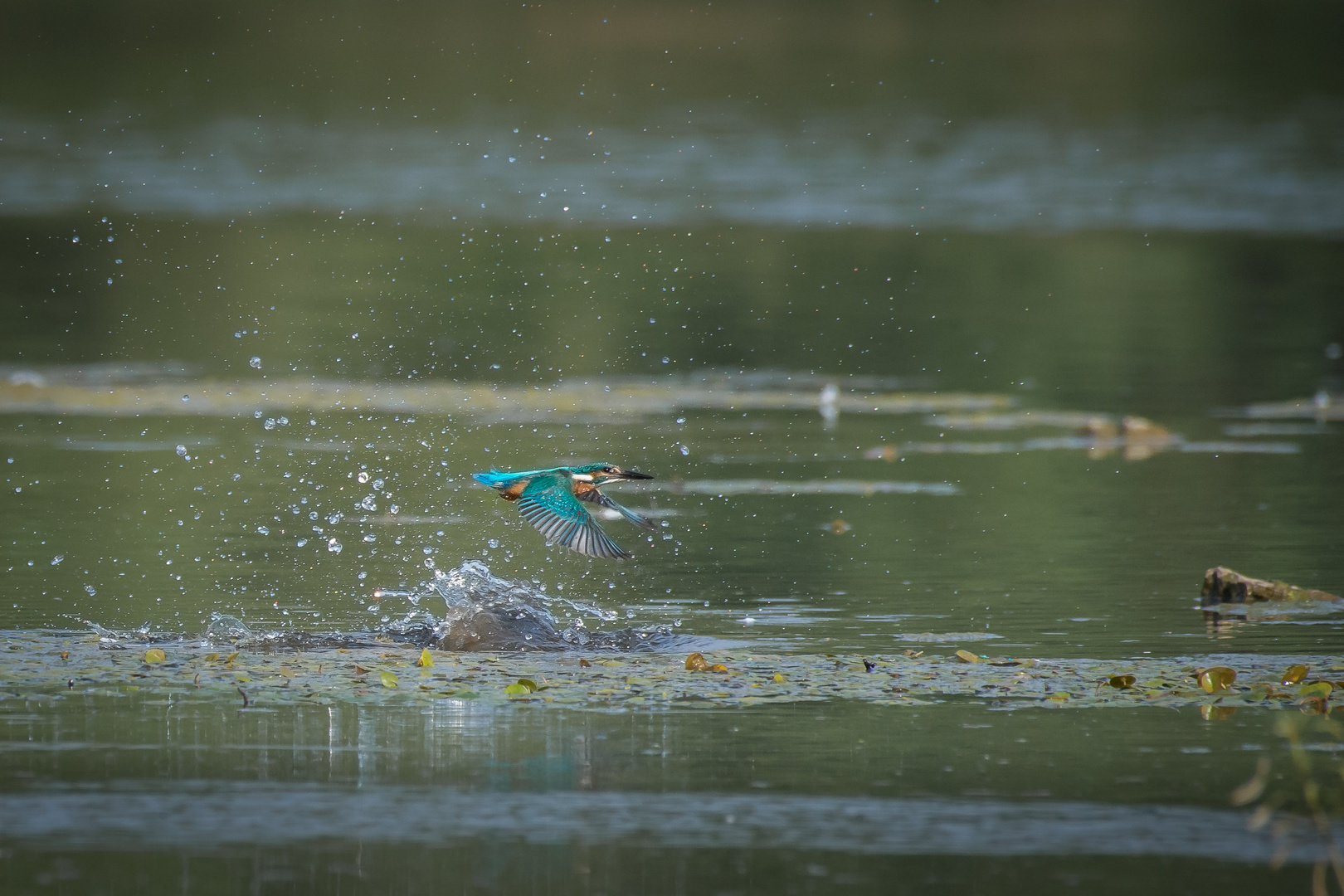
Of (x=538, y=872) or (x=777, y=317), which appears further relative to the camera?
(x=777, y=317)

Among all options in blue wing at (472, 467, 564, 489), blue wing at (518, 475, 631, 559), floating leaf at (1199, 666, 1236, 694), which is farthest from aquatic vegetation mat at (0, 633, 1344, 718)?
blue wing at (472, 467, 564, 489)

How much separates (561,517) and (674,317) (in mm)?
13092

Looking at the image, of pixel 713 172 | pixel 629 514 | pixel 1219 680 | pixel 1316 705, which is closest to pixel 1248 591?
pixel 1219 680

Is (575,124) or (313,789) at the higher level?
(575,124)

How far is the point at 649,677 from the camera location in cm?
856

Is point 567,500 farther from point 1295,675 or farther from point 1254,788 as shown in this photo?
point 1254,788

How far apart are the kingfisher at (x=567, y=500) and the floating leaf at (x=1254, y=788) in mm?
2970

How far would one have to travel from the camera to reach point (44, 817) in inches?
260

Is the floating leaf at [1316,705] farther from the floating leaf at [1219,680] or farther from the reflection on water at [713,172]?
the reflection on water at [713,172]

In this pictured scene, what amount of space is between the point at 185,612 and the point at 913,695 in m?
3.39

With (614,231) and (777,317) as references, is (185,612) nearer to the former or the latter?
(777,317)

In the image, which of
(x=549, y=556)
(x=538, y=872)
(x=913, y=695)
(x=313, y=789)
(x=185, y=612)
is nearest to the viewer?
(x=538, y=872)

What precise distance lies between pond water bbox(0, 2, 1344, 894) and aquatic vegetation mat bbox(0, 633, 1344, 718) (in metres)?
Answer: 0.04

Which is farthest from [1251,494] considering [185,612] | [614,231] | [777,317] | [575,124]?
[575,124]
